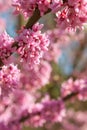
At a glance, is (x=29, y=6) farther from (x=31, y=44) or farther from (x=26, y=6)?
(x=31, y=44)

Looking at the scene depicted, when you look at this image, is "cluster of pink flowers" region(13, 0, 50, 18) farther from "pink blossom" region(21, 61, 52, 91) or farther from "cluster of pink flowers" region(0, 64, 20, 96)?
"pink blossom" region(21, 61, 52, 91)

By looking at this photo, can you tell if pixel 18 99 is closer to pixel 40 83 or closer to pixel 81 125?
pixel 40 83

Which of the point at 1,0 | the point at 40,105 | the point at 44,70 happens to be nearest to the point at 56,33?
the point at 44,70

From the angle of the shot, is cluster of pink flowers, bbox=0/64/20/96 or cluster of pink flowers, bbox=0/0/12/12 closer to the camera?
cluster of pink flowers, bbox=0/64/20/96

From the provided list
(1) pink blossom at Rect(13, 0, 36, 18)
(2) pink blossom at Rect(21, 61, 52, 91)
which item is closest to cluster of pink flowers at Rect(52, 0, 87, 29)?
(1) pink blossom at Rect(13, 0, 36, 18)

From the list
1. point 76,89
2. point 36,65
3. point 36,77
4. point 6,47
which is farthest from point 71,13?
point 36,77

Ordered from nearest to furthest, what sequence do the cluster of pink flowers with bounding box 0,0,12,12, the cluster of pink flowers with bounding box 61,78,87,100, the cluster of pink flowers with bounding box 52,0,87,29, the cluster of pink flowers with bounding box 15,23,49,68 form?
the cluster of pink flowers with bounding box 52,0,87,29 < the cluster of pink flowers with bounding box 15,23,49,68 < the cluster of pink flowers with bounding box 61,78,87,100 < the cluster of pink flowers with bounding box 0,0,12,12
